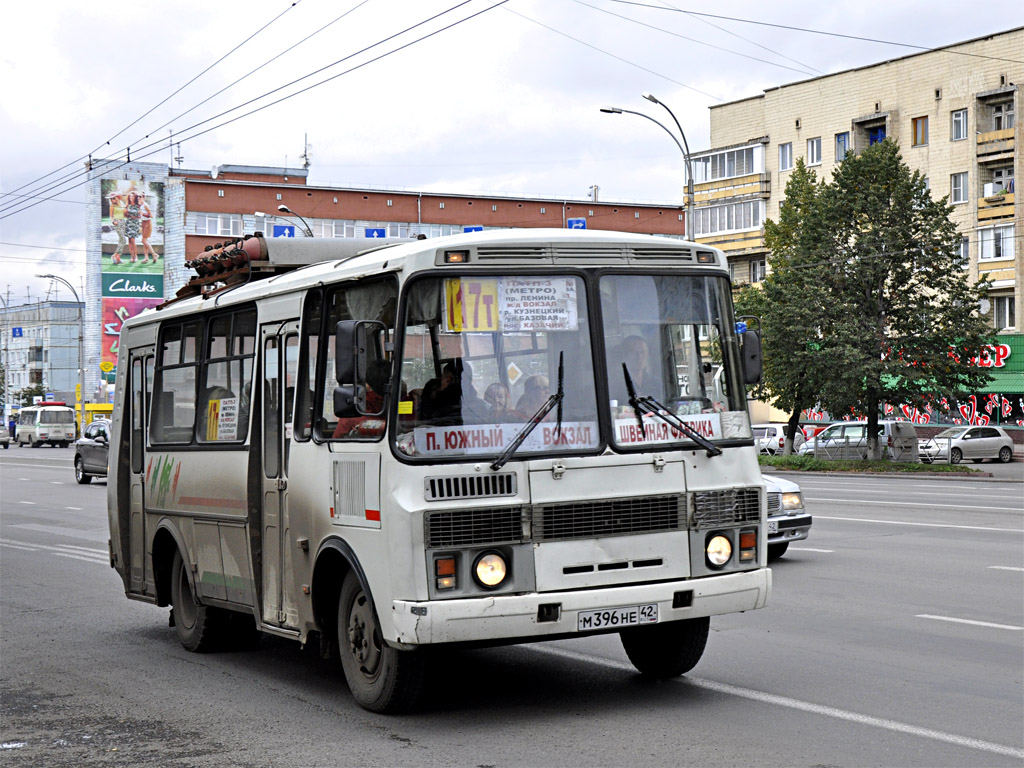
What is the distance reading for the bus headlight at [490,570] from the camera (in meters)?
6.95

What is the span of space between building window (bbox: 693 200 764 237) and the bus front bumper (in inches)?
2451

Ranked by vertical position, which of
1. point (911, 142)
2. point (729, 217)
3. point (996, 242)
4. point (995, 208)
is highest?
point (911, 142)

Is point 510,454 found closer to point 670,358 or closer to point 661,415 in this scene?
point 661,415

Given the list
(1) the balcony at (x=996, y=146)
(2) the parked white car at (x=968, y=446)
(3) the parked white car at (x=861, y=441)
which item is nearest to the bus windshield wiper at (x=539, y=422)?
(3) the parked white car at (x=861, y=441)

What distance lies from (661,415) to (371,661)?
6.90 feet

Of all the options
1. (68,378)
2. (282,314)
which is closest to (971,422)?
(282,314)

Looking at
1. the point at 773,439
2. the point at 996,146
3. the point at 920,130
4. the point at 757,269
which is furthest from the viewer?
the point at 757,269

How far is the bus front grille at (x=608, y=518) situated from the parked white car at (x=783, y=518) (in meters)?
7.66

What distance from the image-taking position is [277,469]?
8500mm

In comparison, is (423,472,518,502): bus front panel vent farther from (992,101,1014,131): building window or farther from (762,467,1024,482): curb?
(992,101,1014,131): building window

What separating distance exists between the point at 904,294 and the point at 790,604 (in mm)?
34084

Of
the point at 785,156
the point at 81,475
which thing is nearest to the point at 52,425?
the point at 785,156

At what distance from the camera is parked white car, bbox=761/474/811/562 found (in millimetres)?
14891

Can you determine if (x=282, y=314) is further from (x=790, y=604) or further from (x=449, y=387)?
(x=790, y=604)
